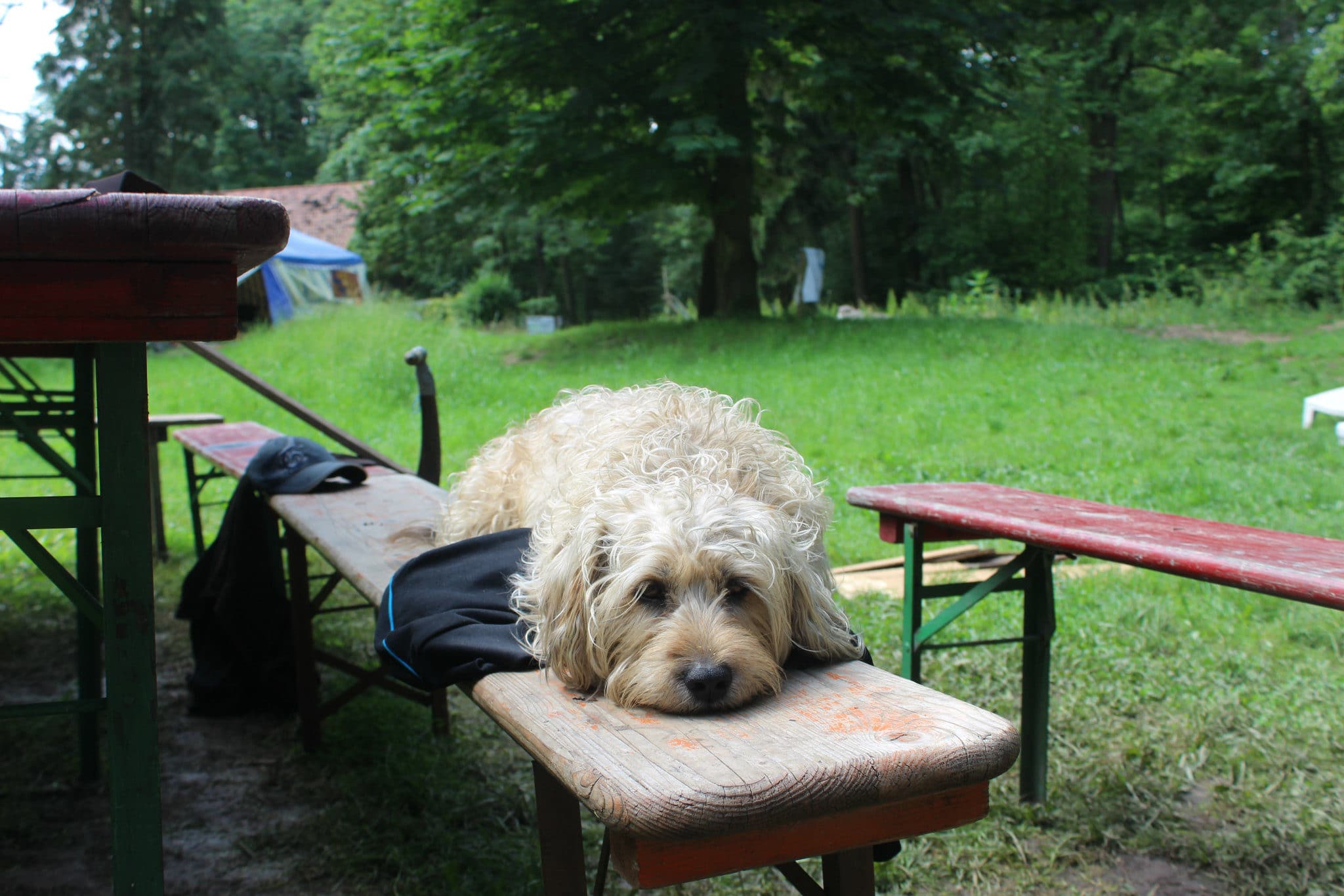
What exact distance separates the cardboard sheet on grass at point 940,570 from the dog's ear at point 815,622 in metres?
3.68

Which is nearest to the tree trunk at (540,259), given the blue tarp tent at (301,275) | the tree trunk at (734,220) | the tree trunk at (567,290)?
the tree trunk at (567,290)

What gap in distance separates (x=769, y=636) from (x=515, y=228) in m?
36.4

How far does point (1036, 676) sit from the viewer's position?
3721 mm

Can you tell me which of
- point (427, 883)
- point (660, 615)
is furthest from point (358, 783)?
point (660, 615)

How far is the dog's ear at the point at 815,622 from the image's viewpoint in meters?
2.29

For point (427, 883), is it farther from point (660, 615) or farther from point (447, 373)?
point (447, 373)

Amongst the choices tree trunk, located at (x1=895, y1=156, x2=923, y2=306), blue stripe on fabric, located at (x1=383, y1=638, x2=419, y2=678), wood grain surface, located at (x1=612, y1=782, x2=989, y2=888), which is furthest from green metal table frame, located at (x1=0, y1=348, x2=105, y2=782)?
tree trunk, located at (x1=895, y1=156, x2=923, y2=306)

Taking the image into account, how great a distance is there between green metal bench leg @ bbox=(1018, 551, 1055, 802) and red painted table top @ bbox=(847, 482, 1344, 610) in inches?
11.7

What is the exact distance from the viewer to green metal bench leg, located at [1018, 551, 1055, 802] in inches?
146

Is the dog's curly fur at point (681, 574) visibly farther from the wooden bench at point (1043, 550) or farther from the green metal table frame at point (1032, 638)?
the green metal table frame at point (1032, 638)

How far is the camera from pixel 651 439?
2.79m

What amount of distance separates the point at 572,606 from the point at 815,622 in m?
0.54

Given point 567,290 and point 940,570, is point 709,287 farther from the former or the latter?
point 567,290

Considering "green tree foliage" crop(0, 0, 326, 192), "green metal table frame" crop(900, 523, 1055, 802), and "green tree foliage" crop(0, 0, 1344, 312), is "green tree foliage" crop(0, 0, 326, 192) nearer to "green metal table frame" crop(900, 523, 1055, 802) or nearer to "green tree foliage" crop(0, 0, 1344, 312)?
"green tree foliage" crop(0, 0, 1344, 312)
